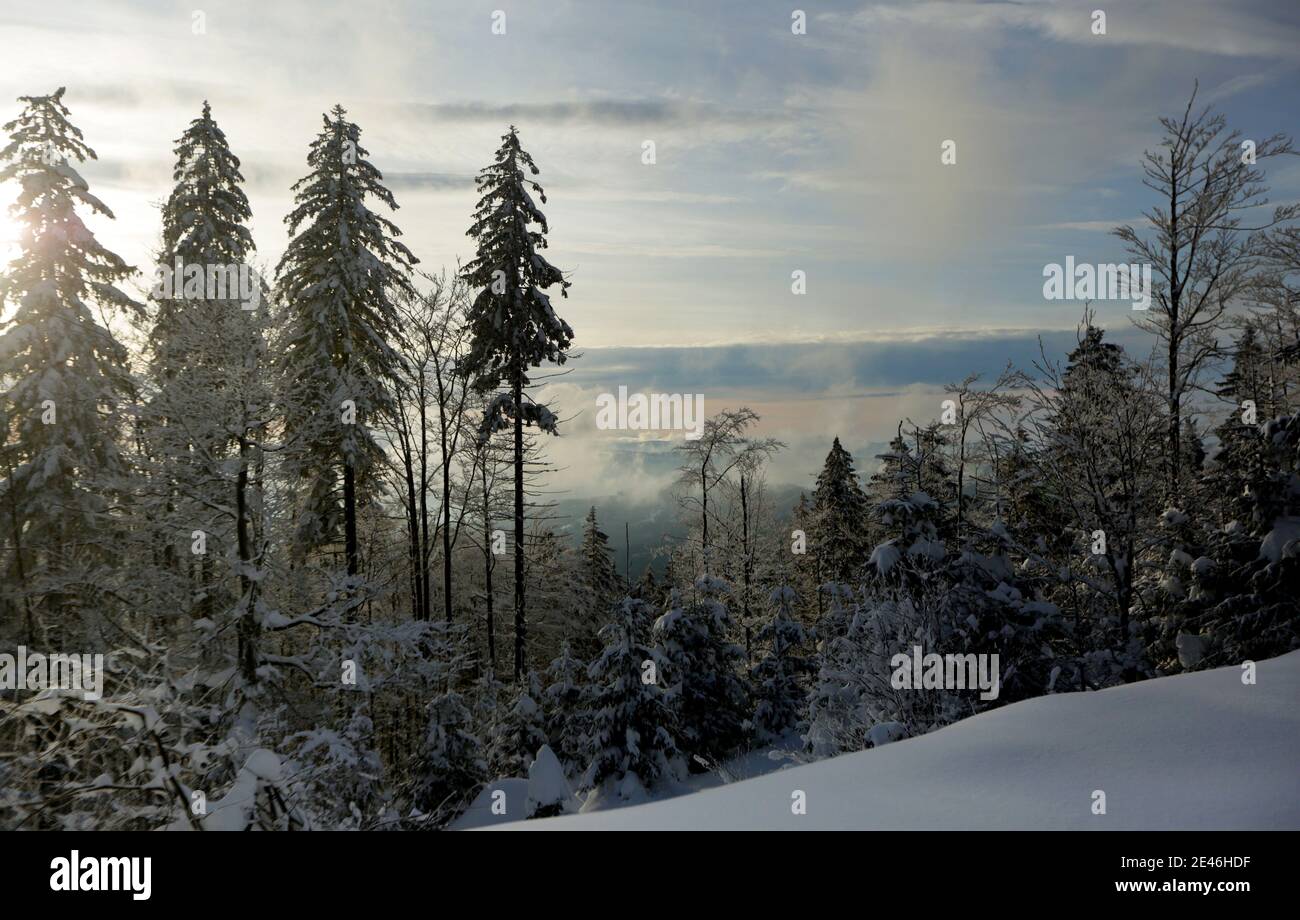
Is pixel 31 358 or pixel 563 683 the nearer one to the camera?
pixel 31 358

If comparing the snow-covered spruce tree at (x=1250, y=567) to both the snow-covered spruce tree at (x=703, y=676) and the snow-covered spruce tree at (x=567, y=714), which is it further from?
the snow-covered spruce tree at (x=567, y=714)

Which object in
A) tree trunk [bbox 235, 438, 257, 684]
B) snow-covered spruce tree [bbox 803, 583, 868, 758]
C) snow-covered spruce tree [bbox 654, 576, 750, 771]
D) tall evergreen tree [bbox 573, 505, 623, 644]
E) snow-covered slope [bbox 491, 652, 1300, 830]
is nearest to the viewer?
snow-covered slope [bbox 491, 652, 1300, 830]

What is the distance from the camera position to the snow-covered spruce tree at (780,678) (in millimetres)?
22203

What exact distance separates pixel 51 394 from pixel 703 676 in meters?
18.4

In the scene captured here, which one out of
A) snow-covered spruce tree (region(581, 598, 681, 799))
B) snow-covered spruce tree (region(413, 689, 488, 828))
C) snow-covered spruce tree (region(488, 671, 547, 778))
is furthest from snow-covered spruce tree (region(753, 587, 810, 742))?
snow-covered spruce tree (region(413, 689, 488, 828))

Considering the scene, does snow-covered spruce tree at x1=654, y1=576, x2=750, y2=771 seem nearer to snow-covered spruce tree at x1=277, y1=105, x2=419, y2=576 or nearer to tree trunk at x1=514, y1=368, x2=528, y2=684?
tree trunk at x1=514, y1=368, x2=528, y2=684

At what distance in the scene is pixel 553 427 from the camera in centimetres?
2034

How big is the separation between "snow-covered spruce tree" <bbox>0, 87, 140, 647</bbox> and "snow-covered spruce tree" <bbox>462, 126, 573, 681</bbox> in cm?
935

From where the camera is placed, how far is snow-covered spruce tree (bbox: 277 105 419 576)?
18.1 m

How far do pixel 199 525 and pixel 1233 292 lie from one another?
26.0 metres

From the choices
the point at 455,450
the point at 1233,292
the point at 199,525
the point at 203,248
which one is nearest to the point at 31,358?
the point at 203,248

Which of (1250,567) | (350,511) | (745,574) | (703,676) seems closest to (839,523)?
(745,574)

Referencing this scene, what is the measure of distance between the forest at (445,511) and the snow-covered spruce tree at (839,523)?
15.6 m
